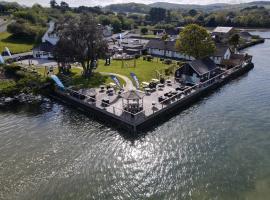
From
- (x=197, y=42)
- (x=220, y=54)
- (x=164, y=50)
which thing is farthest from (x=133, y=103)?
(x=164, y=50)

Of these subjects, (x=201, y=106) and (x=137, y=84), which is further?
(x=137, y=84)

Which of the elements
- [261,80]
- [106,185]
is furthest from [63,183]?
[261,80]

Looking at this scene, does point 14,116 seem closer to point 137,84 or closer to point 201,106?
point 137,84

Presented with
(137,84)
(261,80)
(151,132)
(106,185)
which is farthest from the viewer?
(261,80)

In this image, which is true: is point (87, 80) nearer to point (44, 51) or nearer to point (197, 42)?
point (44, 51)

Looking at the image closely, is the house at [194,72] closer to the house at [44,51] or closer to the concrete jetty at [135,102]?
the concrete jetty at [135,102]

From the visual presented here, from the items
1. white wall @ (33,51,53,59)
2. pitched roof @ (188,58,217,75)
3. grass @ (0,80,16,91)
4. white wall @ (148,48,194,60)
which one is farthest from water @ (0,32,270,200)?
white wall @ (33,51,53,59)
